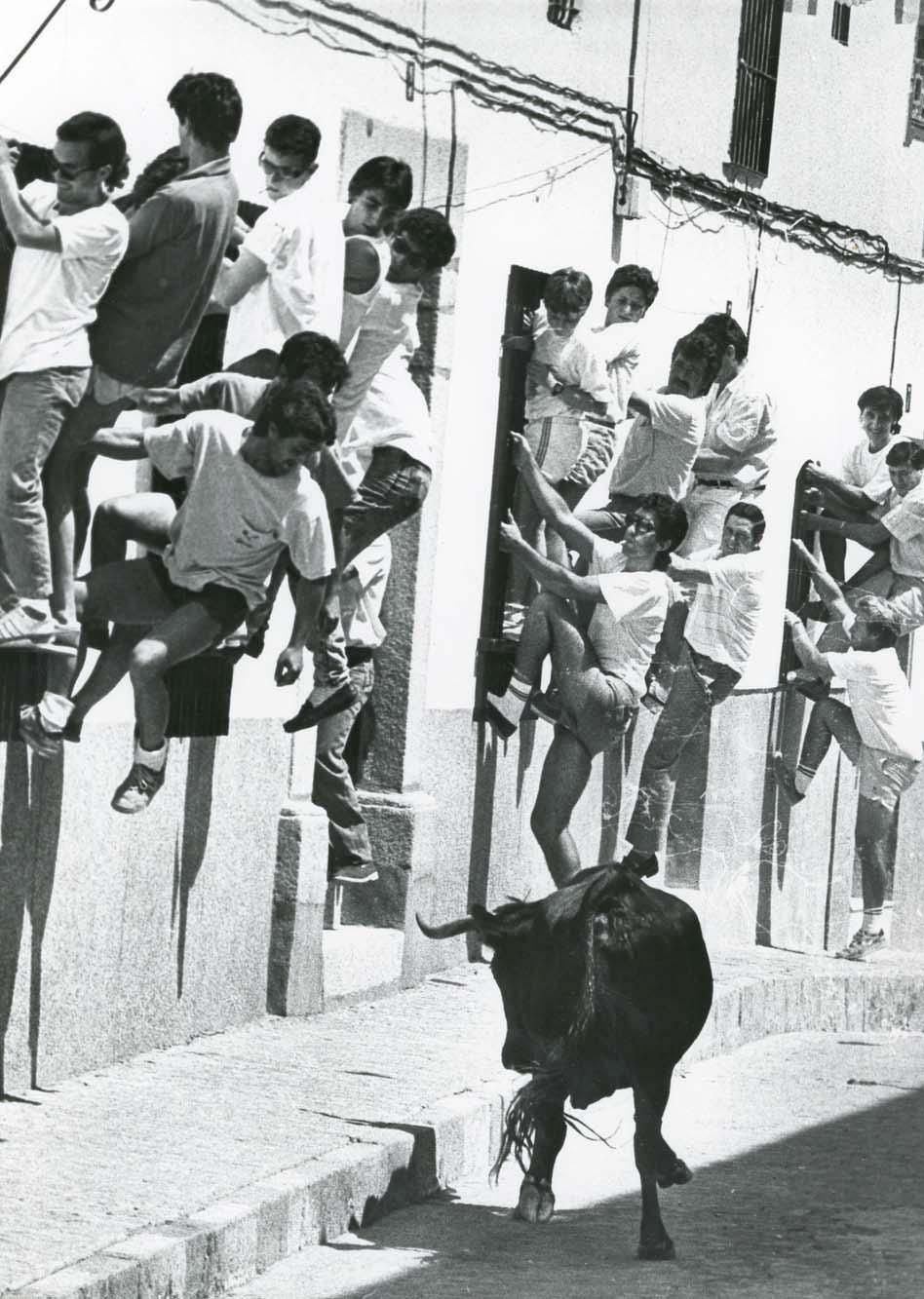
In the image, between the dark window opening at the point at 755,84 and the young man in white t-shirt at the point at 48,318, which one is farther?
the dark window opening at the point at 755,84

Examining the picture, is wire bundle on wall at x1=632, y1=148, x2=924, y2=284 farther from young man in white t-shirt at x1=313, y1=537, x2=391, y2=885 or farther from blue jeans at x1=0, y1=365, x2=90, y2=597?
blue jeans at x1=0, y1=365, x2=90, y2=597

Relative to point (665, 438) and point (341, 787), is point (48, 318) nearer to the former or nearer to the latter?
point (341, 787)

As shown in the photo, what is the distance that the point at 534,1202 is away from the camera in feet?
32.8

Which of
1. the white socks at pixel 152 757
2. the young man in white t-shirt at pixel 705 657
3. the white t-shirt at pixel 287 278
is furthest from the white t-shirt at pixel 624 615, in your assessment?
the white socks at pixel 152 757

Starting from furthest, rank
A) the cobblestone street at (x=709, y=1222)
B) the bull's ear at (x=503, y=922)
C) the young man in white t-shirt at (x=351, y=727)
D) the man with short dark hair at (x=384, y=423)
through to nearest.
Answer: the young man in white t-shirt at (x=351, y=727)
the man with short dark hair at (x=384, y=423)
the bull's ear at (x=503, y=922)
the cobblestone street at (x=709, y=1222)

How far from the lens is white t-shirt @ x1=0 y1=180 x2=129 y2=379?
925cm

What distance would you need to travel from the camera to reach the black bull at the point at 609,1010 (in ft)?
31.6

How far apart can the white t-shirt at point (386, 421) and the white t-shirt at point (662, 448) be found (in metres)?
3.10

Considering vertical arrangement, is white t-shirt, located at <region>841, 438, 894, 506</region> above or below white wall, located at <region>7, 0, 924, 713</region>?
below

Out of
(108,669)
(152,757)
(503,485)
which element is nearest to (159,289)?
(108,669)

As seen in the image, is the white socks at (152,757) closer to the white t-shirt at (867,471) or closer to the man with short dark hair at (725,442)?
the man with short dark hair at (725,442)

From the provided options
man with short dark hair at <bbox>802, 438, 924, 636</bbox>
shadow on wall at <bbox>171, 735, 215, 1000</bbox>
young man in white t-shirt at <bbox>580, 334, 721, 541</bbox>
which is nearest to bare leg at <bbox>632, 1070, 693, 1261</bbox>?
shadow on wall at <bbox>171, 735, 215, 1000</bbox>

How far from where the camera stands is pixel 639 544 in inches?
554

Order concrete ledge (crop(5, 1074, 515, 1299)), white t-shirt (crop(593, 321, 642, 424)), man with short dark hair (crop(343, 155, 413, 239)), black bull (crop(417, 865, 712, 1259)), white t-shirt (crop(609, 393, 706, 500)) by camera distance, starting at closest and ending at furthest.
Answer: concrete ledge (crop(5, 1074, 515, 1299)), black bull (crop(417, 865, 712, 1259)), man with short dark hair (crop(343, 155, 413, 239)), white t-shirt (crop(593, 321, 642, 424)), white t-shirt (crop(609, 393, 706, 500))
